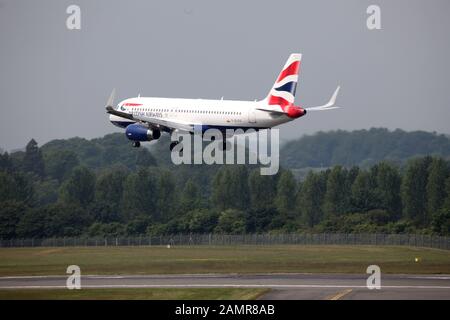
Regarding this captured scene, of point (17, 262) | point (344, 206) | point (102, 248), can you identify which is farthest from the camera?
point (344, 206)

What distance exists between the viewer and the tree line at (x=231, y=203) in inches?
5689

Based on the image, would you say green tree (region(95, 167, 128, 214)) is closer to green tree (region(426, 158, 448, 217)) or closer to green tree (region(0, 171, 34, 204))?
green tree (region(0, 171, 34, 204))

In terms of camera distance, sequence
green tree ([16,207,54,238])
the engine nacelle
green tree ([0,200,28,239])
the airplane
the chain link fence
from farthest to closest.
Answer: green tree ([0,200,28,239]), green tree ([16,207,54,238]), the chain link fence, the engine nacelle, the airplane

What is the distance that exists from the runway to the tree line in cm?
5431

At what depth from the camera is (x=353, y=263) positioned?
95.8m

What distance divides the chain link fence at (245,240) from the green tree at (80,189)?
40120 mm

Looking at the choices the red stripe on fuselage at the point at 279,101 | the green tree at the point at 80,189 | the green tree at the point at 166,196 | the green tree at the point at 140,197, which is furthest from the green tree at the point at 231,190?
the red stripe on fuselage at the point at 279,101

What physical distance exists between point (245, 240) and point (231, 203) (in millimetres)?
47320

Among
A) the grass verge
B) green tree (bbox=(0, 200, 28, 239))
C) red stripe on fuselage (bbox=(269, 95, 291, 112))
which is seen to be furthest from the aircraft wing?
green tree (bbox=(0, 200, 28, 239))

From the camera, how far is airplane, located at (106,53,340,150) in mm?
109562
